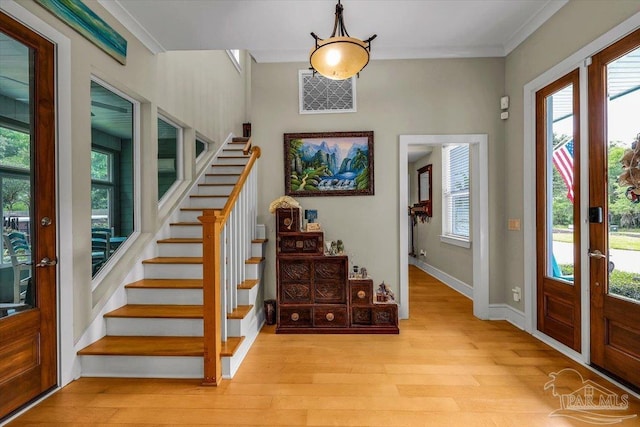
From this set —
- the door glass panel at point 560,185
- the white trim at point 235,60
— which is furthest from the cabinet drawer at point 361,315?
the white trim at point 235,60

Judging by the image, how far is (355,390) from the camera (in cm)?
212

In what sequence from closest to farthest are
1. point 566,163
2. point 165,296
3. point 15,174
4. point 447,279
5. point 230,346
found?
point 15,174, point 230,346, point 566,163, point 165,296, point 447,279

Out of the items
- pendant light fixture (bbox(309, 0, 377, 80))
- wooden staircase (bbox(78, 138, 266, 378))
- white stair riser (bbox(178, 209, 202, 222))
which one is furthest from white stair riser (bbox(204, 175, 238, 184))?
pendant light fixture (bbox(309, 0, 377, 80))

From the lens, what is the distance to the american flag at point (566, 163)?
264 centimetres

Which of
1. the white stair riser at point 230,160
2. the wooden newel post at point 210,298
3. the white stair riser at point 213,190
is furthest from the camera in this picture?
the white stair riser at point 230,160

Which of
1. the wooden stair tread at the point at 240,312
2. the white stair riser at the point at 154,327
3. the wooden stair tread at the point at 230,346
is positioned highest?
the wooden stair tread at the point at 240,312

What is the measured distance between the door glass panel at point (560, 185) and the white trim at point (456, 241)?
172 cm

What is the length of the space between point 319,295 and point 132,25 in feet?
10.1

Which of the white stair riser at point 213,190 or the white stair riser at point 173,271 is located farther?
the white stair riser at point 213,190

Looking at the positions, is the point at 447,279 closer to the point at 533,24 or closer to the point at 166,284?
the point at 533,24

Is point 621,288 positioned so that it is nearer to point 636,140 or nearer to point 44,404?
point 636,140

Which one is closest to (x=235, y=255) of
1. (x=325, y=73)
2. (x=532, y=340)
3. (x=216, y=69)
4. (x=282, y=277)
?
(x=282, y=277)

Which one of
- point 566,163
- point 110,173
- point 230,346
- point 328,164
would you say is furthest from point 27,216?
point 566,163

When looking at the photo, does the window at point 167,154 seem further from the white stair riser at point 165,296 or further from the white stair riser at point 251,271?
the white stair riser at point 251,271
